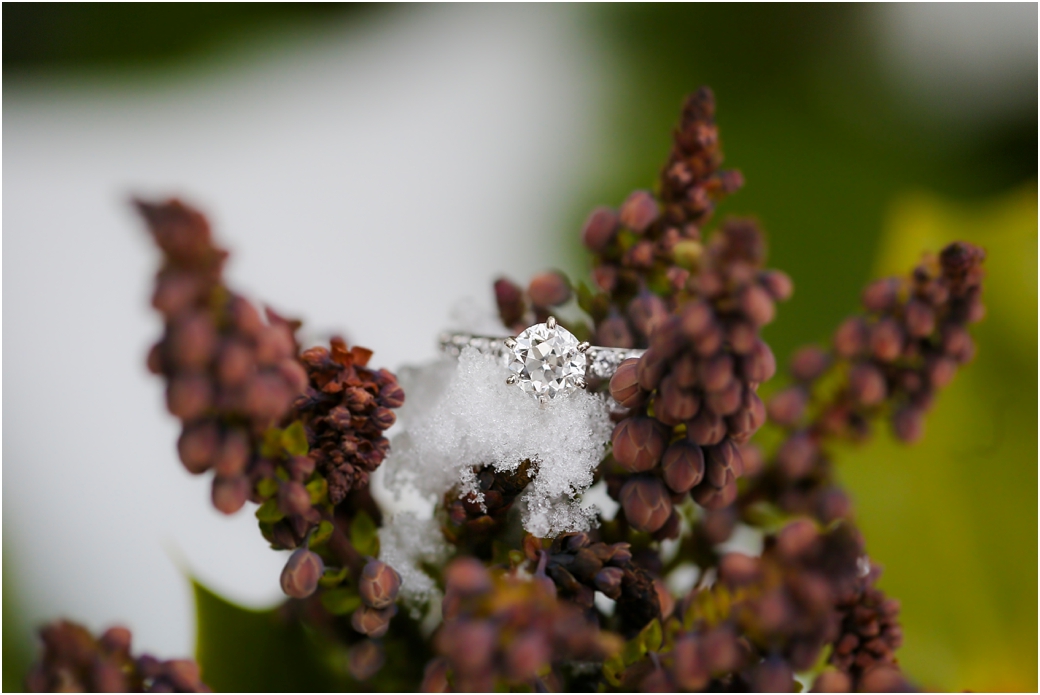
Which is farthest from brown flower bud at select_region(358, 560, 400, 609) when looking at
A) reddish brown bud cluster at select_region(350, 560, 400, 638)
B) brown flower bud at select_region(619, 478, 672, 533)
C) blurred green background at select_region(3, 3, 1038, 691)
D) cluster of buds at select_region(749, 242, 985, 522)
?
blurred green background at select_region(3, 3, 1038, 691)

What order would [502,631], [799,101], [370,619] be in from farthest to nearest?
[799,101], [370,619], [502,631]

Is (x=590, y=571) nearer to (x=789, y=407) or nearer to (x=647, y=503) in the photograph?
(x=647, y=503)

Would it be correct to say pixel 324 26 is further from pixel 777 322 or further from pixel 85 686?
pixel 85 686

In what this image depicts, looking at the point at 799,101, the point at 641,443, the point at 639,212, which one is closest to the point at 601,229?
the point at 639,212

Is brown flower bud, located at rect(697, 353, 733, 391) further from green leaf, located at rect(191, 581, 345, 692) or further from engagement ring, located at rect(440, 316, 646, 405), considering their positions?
green leaf, located at rect(191, 581, 345, 692)

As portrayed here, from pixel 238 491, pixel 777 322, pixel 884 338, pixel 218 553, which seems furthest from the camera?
pixel 777 322

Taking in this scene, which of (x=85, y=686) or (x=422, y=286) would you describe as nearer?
(x=85, y=686)

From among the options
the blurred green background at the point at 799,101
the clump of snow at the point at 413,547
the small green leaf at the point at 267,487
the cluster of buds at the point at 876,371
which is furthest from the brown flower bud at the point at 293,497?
the blurred green background at the point at 799,101

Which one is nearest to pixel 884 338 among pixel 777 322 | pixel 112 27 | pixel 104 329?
pixel 777 322
